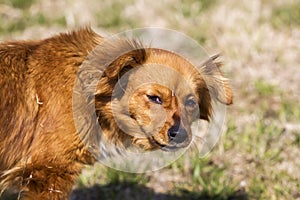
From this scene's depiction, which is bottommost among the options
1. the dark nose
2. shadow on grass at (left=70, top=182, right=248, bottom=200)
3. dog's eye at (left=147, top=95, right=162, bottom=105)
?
shadow on grass at (left=70, top=182, right=248, bottom=200)

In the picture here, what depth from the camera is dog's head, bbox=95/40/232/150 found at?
13.5 ft

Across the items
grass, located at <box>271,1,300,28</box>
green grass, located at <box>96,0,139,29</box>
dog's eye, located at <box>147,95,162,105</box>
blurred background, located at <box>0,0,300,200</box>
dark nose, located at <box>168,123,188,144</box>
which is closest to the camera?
dark nose, located at <box>168,123,188,144</box>

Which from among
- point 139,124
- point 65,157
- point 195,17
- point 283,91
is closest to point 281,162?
point 283,91

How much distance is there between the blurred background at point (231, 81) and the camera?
5.30 m

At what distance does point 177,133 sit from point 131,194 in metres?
1.35

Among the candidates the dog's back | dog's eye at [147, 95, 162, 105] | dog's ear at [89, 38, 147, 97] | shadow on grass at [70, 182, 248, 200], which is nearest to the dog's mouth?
dog's eye at [147, 95, 162, 105]

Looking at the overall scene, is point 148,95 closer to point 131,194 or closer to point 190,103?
point 190,103

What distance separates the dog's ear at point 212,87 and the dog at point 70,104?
7.8 inches

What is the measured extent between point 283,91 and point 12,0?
3783 mm

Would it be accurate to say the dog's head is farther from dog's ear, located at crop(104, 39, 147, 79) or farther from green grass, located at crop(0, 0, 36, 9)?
green grass, located at crop(0, 0, 36, 9)

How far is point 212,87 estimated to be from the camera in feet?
15.1

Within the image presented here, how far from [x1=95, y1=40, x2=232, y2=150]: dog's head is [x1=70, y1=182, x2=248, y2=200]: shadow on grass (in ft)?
2.84

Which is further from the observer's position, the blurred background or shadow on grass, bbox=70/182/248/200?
the blurred background

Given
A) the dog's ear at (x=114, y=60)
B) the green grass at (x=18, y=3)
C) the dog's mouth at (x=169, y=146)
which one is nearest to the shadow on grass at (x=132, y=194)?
the dog's mouth at (x=169, y=146)
